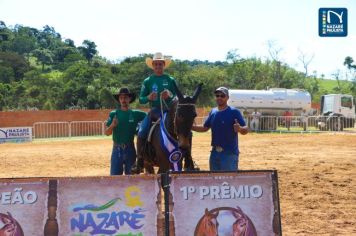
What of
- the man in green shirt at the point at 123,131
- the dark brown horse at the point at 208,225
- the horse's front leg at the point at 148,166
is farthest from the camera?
the horse's front leg at the point at 148,166

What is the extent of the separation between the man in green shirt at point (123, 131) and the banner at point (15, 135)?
79.0ft

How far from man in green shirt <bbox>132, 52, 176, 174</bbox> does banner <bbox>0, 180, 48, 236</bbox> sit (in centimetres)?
336

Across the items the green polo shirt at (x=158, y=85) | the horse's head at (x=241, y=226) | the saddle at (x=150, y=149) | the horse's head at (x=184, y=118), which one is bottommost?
the horse's head at (x=241, y=226)

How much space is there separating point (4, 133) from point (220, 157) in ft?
84.7

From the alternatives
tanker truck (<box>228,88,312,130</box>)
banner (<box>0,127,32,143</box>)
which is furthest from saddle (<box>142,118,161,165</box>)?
tanker truck (<box>228,88,312,130</box>)

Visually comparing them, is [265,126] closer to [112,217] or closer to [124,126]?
[124,126]

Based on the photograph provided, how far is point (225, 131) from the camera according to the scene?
25.8 ft

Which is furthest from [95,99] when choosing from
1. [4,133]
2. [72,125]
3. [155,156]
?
[155,156]

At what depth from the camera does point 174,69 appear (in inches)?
3142

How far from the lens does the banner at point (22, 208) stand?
5.67 meters

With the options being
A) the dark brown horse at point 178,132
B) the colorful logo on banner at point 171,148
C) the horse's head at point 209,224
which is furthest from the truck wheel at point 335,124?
the horse's head at point 209,224

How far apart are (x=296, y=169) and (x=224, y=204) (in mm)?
10087

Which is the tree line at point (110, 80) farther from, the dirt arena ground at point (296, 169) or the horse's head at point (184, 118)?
the horse's head at point (184, 118)

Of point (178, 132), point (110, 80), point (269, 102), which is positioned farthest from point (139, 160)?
point (110, 80)
